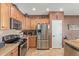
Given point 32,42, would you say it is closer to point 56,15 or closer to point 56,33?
point 56,33

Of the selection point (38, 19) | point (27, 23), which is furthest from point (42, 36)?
point (27, 23)

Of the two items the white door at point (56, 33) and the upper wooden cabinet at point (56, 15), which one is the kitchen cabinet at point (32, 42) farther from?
the upper wooden cabinet at point (56, 15)

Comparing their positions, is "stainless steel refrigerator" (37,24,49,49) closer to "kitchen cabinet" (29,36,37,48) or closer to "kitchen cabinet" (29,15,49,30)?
"kitchen cabinet" (29,36,37,48)

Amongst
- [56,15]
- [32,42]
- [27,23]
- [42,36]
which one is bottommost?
[32,42]

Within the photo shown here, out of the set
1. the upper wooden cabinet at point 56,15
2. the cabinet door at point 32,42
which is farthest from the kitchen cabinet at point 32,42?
the upper wooden cabinet at point 56,15

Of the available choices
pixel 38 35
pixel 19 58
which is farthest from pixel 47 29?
pixel 19 58

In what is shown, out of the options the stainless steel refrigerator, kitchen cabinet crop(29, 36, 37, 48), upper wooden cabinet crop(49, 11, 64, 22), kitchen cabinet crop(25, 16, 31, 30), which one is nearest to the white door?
upper wooden cabinet crop(49, 11, 64, 22)

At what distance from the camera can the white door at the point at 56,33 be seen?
7.82 meters

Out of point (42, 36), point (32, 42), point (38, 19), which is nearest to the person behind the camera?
point (42, 36)

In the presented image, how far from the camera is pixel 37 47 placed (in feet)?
25.4

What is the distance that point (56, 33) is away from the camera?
7.87 meters

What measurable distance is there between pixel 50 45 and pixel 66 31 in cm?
174

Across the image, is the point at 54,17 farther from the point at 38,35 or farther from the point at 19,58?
the point at 19,58

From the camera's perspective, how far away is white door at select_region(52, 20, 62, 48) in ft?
25.6
